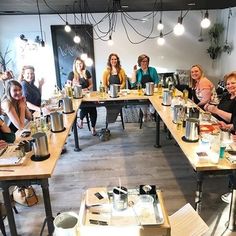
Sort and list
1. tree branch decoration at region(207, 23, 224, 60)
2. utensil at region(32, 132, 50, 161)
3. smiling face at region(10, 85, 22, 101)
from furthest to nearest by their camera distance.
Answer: tree branch decoration at region(207, 23, 224, 60)
smiling face at region(10, 85, 22, 101)
utensil at region(32, 132, 50, 161)

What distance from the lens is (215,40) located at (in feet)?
22.7

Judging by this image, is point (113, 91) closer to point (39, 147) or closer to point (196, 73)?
point (196, 73)

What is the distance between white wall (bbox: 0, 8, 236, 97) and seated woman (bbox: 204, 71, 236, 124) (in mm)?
3577

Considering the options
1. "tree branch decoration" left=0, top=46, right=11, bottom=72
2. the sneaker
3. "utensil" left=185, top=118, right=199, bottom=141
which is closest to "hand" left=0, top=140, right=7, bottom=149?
"utensil" left=185, top=118, right=199, bottom=141

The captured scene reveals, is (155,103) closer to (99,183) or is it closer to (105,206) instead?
(99,183)

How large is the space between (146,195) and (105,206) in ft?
0.89

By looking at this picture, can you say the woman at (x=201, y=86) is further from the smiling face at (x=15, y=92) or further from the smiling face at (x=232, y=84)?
the smiling face at (x=15, y=92)

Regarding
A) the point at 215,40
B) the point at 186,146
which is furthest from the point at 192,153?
the point at 215,40

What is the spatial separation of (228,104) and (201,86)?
671 millimetres

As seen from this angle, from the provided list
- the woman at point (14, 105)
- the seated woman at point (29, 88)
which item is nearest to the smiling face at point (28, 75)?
the seated woman at point (29, 88)

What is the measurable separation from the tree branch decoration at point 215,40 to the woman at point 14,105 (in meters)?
5.33

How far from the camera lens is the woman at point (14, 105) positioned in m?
3.19

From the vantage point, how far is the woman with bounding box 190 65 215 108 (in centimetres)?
383

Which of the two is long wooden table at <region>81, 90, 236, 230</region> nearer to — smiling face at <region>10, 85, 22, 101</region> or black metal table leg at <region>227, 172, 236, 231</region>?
black metal table leg at <region>227, 172, 236, 231</region>
